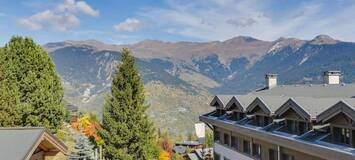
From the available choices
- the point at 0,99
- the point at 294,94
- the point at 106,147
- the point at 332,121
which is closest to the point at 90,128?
the point at 106,147

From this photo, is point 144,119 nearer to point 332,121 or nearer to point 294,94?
point 294,94

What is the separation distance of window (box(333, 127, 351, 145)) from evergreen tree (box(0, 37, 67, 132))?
23.8 m

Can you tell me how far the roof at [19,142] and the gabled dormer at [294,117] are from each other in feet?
32.4

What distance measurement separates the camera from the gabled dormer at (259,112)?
21812 mm

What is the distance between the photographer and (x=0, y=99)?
29.9 metres

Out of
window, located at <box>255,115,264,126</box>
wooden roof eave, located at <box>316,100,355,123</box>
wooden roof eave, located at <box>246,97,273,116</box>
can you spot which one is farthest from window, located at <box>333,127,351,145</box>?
window, located at <box>255,115,264,126</box>

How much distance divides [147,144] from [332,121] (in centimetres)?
2347

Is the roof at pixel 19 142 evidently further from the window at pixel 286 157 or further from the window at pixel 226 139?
the window at pixel 226 139

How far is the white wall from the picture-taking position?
27.7 m

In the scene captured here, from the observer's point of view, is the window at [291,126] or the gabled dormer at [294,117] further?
the window at [291,126]

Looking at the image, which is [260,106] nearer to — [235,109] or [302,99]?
[302,99]

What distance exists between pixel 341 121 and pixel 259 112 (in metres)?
7.78

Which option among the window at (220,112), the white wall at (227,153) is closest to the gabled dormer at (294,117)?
the white wall at (227,153)

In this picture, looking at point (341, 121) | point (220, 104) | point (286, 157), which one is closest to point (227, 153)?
point (220, 104)
